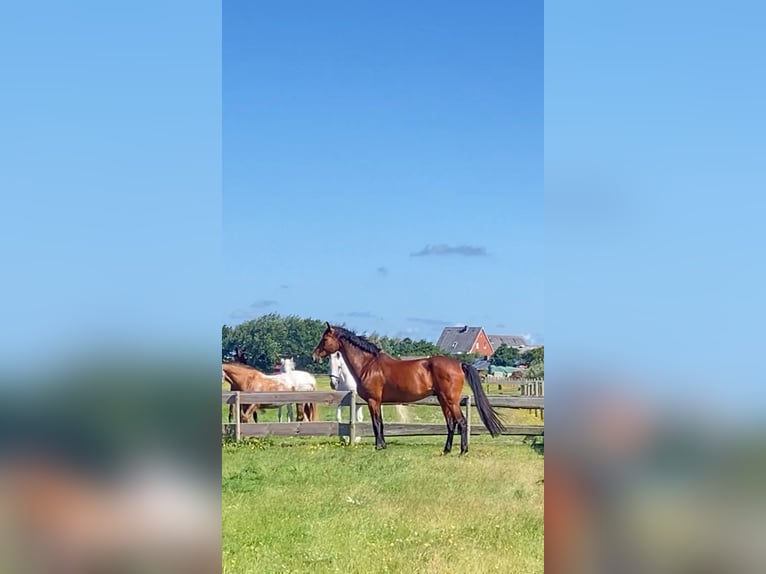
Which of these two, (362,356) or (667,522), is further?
(362,356)

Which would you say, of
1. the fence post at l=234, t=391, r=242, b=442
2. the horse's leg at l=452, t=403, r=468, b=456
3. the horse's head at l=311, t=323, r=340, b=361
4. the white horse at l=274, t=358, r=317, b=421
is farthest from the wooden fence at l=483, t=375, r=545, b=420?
the fence post at l=234, t=391, r=242, b=442

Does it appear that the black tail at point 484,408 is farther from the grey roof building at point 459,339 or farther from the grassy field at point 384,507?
the grey roof building at point 459,339

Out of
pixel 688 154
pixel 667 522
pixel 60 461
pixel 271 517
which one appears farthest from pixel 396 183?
pixel 60 461

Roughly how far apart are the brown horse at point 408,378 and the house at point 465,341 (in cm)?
18

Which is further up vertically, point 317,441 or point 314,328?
point 314,328

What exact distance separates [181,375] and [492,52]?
1.96 meters

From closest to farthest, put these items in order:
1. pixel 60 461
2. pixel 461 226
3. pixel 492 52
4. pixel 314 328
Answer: pixel 60 461 → pixel 492 52 → pixel 461 226 → pixel 314 328

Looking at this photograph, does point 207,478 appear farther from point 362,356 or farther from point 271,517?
point 362,356

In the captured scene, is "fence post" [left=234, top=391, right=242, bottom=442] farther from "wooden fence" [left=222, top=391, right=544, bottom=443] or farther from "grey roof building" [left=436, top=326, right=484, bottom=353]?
"grey roof building" [left=436, top=326, right=484, bottom=353]

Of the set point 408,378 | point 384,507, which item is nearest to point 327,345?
point 408,378

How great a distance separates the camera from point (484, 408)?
3.56m

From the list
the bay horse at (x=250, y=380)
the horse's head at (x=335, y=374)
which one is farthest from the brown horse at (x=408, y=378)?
the bay horse at (x=250, y=380)

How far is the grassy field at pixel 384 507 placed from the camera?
8.02ft

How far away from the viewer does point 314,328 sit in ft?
11.8
